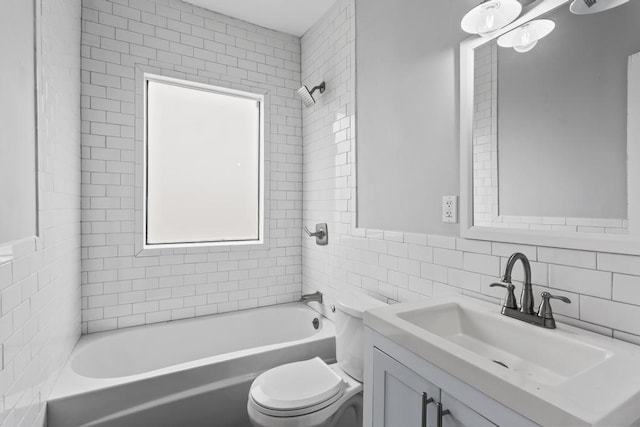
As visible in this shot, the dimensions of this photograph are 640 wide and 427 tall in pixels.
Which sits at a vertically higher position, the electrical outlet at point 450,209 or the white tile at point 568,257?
the electrical outlet at point 450,209

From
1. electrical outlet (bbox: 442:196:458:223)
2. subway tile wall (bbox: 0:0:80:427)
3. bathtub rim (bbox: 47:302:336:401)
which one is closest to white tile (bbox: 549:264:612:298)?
electrical outlet (bbox: 442:196:458:223)

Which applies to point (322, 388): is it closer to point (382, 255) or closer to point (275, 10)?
point (382, 255)

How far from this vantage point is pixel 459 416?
0.88 m

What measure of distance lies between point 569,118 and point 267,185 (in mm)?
2118

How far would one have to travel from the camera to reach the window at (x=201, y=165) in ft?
8.33

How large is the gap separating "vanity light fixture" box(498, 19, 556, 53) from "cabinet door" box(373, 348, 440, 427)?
50.2 inches

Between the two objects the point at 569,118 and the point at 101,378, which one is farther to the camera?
the point at 101,378

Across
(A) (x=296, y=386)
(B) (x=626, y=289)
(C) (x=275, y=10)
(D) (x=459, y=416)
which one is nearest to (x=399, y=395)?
(D) (x=459, y=416)

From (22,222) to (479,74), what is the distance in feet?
6.13

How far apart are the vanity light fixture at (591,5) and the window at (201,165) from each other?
2207mm

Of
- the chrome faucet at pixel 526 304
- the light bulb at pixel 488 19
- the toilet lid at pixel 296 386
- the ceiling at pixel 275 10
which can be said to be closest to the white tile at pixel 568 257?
the chrome faucet at pixel 526 304

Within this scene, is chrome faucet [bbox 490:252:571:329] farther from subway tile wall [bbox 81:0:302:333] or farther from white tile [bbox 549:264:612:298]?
subway tile wall [bbox 81:0:302:333]

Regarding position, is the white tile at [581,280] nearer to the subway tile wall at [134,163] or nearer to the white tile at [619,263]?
the white tile at [619,263]

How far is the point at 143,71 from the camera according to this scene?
93.2 inches
